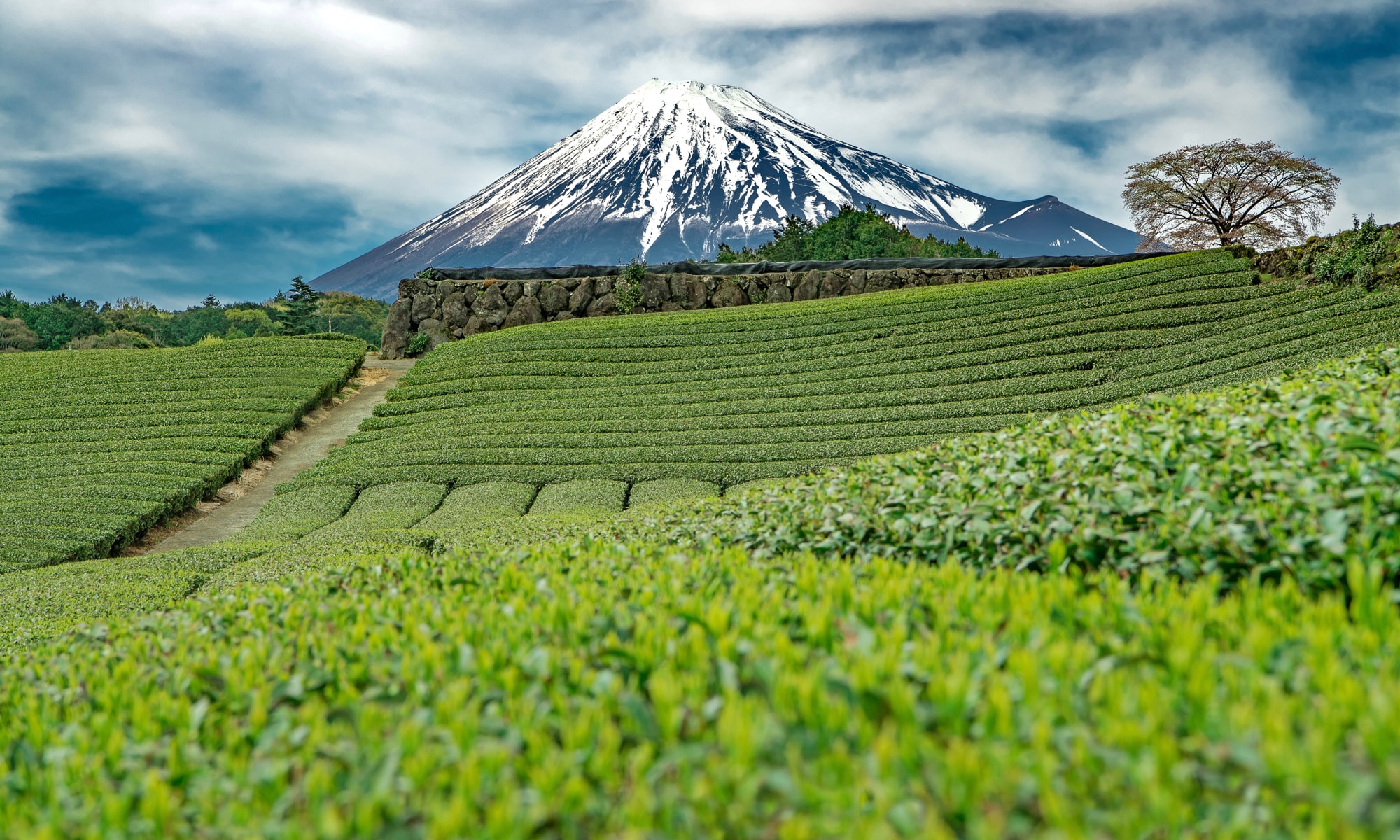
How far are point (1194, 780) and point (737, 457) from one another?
12138 millimetres

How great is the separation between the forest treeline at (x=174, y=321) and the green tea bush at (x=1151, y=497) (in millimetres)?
34359

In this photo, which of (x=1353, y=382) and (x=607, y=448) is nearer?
(x=1353, y=382)

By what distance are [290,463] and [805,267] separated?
17321 millimetres

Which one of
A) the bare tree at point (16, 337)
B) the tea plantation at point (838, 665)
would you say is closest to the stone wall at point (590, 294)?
the tea plantation at point (838, 665)

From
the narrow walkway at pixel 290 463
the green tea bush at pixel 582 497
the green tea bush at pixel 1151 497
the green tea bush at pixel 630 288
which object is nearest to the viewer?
the green tea bush at pixel 1151 497

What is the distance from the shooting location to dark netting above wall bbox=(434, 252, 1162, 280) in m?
26.5

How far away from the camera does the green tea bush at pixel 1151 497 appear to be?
11.5ft

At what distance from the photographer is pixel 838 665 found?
2.25 m

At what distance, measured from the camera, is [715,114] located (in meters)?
138

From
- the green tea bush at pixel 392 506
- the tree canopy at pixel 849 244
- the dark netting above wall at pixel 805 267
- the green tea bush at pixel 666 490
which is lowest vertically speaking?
the green tea bush at pixel 392 506

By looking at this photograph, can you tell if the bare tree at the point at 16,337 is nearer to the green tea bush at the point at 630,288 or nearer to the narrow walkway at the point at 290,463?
the narrow walkway at the point at 290,463

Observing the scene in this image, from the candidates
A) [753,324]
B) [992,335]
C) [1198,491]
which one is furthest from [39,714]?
[753,324]

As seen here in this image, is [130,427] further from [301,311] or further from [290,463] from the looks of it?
[301,311]

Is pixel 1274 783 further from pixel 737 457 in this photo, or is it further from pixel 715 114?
pixel 715 114
